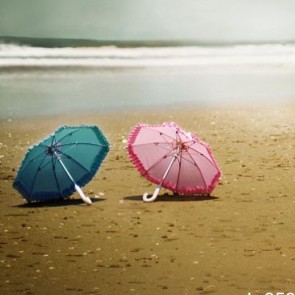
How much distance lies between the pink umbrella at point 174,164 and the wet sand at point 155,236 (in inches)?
6.9

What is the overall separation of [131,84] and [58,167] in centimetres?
1690

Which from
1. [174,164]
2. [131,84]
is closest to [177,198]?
[174,164]

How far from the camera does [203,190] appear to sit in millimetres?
8531

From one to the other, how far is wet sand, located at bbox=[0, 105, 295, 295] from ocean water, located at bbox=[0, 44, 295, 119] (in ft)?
26.1

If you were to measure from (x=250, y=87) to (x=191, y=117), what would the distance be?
8.40 m

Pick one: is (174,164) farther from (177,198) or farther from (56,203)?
(56,203)

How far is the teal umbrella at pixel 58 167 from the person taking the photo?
27.5ft

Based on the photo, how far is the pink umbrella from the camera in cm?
853

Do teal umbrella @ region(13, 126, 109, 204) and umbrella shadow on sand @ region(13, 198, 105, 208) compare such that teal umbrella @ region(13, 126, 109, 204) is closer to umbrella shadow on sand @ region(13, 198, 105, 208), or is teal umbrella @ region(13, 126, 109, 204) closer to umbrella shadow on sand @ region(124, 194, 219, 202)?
umbrella shadow on sand @ region(13, 198, 105, 208)

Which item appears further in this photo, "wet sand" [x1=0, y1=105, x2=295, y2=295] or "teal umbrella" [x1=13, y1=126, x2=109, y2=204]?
"teal umbrella" [x1=13, y1=126, x2=109, y2=204]

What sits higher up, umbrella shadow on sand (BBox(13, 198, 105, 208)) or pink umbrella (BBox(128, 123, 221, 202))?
pink umbrella (BBox(128, 123, 221, 202))

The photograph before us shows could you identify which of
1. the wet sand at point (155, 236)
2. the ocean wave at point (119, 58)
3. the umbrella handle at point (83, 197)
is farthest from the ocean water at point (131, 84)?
the umbrella handle at point (83, 197)

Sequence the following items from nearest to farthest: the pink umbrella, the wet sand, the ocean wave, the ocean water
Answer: the wet sand, the pink umbrella, the ocean water, the ocean wave

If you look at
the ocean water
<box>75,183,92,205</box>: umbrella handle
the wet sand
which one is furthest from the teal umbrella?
the ocean water
